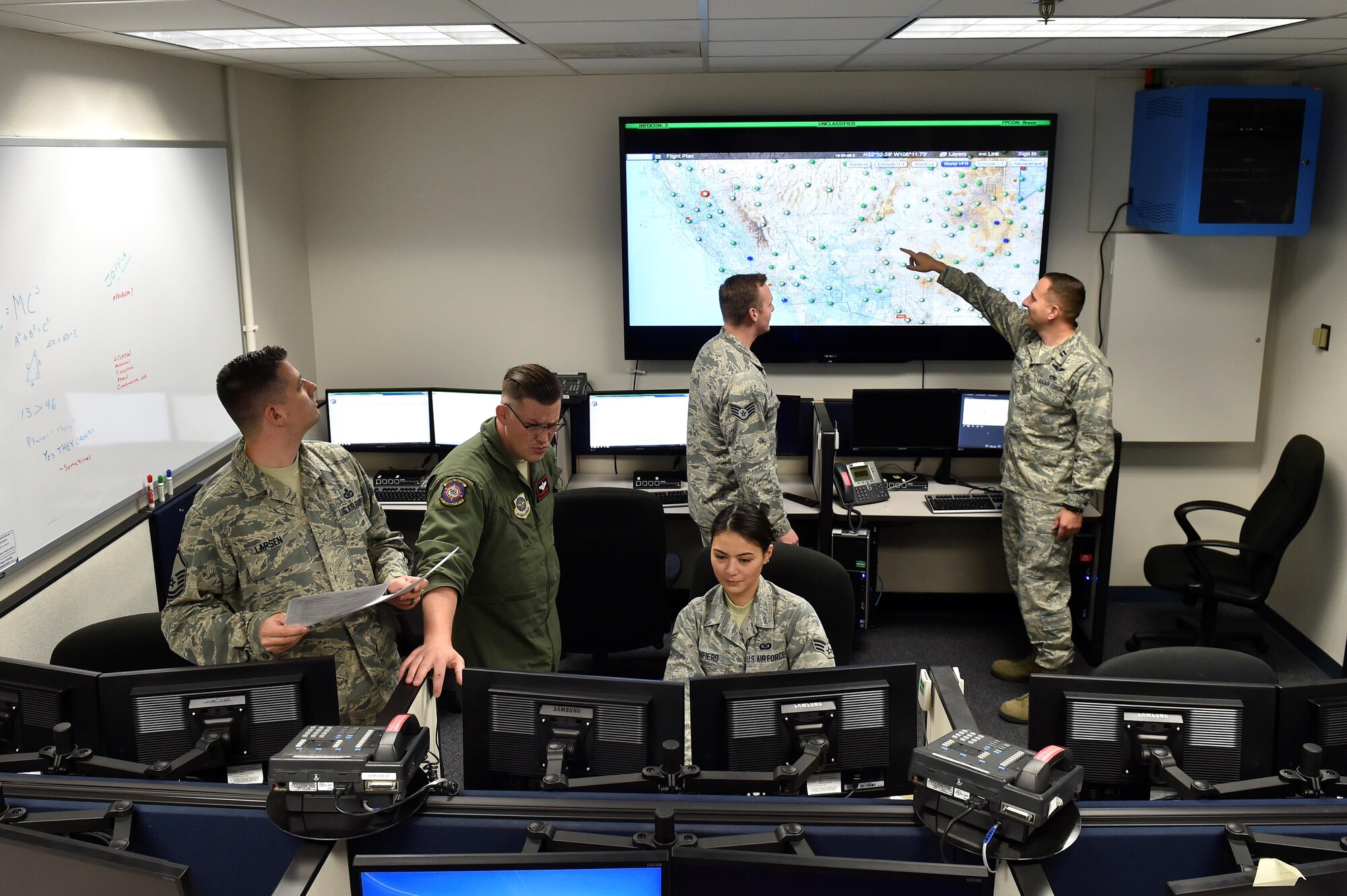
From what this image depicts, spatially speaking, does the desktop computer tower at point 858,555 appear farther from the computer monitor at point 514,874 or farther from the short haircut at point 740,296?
the computer monitor at point 514,874

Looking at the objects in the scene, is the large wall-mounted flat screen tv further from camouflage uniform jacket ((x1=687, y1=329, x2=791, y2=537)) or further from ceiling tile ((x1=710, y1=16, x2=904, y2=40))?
ceiling tile ((x1=710, y1=16, x2=904, y2=40))

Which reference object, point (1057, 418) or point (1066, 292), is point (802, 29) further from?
point (1057, 418)

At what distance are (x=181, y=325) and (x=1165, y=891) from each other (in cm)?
340

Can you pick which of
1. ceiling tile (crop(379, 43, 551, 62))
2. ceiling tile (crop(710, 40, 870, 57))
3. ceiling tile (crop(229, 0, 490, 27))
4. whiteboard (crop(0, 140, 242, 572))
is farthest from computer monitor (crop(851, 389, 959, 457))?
whiteboard (crop(0, 140, 242, 572))

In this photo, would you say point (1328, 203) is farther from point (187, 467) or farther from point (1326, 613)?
point (187, 467)

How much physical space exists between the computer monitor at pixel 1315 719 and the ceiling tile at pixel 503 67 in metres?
3.17

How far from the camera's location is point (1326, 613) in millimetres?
4250

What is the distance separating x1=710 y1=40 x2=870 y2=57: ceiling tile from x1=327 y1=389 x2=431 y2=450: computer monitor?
6.50 ft

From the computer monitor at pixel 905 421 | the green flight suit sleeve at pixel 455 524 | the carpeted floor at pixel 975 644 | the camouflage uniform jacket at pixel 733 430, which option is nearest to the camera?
the green flight suit sleeve at pixel 455 524

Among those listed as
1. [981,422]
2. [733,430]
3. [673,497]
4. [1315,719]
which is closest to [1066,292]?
[981,422]

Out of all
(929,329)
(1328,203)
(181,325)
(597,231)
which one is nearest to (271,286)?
(181,325)

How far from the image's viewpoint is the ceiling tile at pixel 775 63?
385 centimetres

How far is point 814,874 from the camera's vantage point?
136 cm

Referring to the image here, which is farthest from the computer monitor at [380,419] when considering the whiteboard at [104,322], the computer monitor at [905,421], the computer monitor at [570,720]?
the computer monitor at [570,720]
